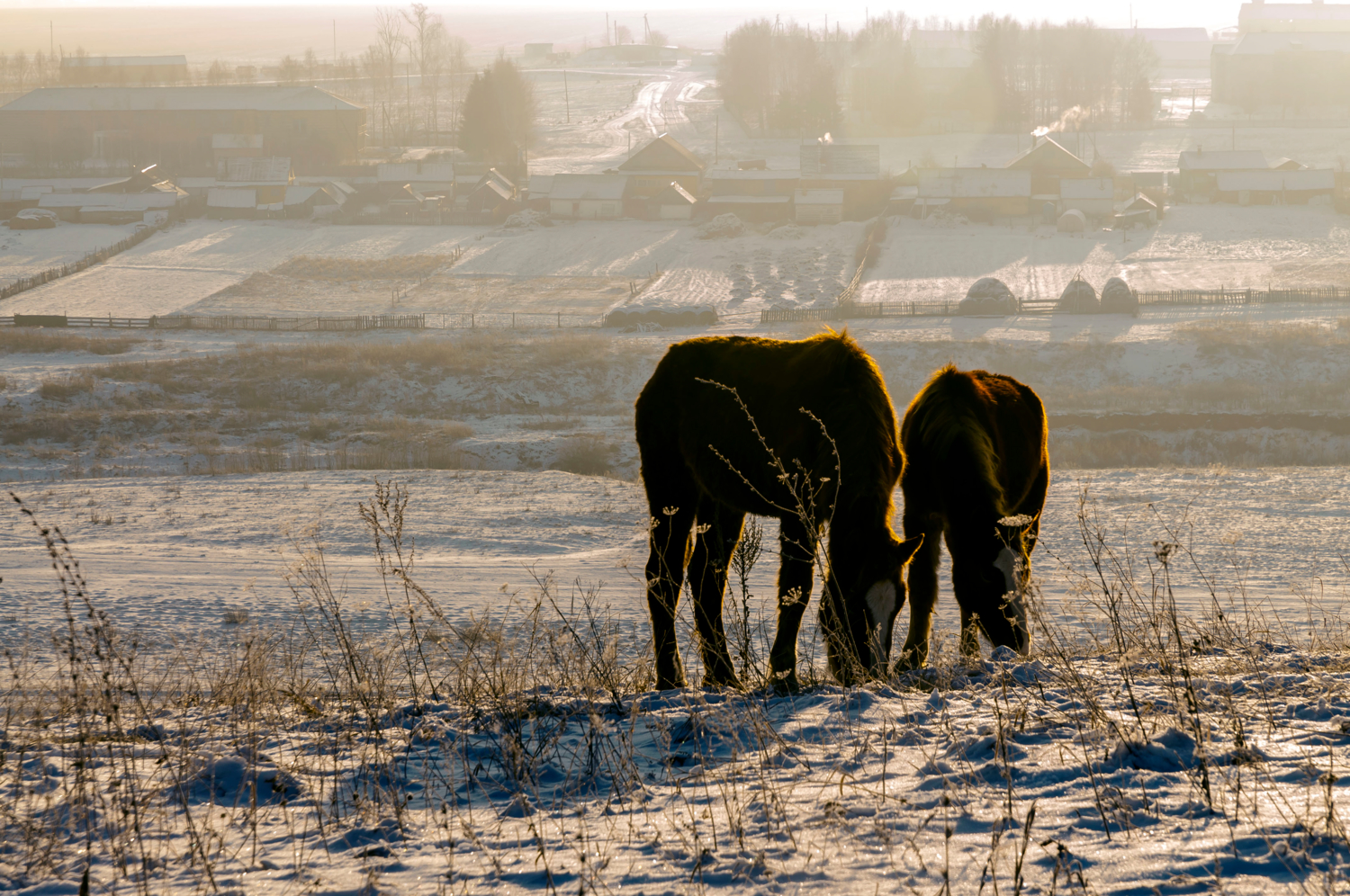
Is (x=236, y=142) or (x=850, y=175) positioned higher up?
(x=236, y=142)

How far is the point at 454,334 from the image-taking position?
40219mm

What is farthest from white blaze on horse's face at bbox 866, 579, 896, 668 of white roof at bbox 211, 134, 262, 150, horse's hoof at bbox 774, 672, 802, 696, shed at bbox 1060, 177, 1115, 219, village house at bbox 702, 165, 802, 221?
white roof at bbox 211, 134, 262, 150

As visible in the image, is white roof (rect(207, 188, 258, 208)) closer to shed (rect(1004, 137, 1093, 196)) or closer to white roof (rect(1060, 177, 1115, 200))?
shed (rect(1004, 137, 1093, 196))

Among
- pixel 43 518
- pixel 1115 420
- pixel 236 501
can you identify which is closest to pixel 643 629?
pixel 236 501

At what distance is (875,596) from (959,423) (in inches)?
A: 70.3

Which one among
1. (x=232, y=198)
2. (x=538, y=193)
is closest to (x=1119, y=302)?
(x=538, y=193)

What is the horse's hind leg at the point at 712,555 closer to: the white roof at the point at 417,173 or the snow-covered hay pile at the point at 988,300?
the snow-covered hay pile at the point at 988,300

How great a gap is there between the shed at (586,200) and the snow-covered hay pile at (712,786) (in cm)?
6368

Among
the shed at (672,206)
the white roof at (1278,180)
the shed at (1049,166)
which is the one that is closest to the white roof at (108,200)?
the shed at (672,206)

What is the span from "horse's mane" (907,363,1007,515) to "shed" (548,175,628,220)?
6173 centimetres

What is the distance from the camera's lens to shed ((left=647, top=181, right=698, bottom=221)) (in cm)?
6738

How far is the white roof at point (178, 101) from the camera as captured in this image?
83375 millimetres

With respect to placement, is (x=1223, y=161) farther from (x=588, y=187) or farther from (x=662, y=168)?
(x=588, y=187)

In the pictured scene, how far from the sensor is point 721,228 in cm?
6178
